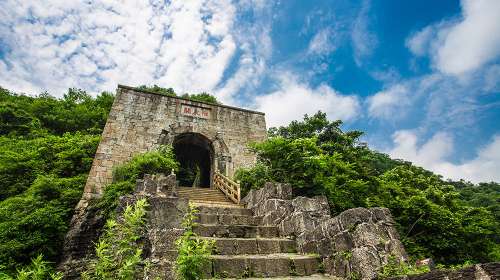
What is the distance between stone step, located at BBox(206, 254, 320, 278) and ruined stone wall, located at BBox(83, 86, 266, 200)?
25.2 ft

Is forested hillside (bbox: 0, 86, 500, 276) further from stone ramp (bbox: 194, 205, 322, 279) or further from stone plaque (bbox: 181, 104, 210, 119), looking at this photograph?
stone plaque (bbox: 181, 104, 210, 119)

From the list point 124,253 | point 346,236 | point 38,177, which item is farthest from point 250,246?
point 38,177

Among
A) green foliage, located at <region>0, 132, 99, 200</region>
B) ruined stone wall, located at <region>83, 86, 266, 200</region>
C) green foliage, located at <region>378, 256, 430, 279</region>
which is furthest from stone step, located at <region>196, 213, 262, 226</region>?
green foliage, located at <region>0, 132, 99, 200</region>

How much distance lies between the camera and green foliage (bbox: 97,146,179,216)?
26.5ft

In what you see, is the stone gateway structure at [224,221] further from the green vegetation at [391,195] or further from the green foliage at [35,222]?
the green vegetation at [391,195]

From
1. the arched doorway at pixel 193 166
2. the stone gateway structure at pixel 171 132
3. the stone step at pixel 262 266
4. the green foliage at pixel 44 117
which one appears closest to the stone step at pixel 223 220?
the stone step at pixel 262 266

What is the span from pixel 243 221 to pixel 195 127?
7600 millimetres

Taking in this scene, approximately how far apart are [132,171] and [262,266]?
23.4 ft

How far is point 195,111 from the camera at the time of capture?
12617 millimetres

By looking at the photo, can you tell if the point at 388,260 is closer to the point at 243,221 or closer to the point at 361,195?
the point at 243,221

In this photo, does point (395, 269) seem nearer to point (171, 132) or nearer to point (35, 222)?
point (35, 222)

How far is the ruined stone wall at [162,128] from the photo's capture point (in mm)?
10164

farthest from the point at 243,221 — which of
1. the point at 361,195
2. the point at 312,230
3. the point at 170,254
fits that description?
the point at 361,195

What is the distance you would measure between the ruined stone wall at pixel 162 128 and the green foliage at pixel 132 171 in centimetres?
65
